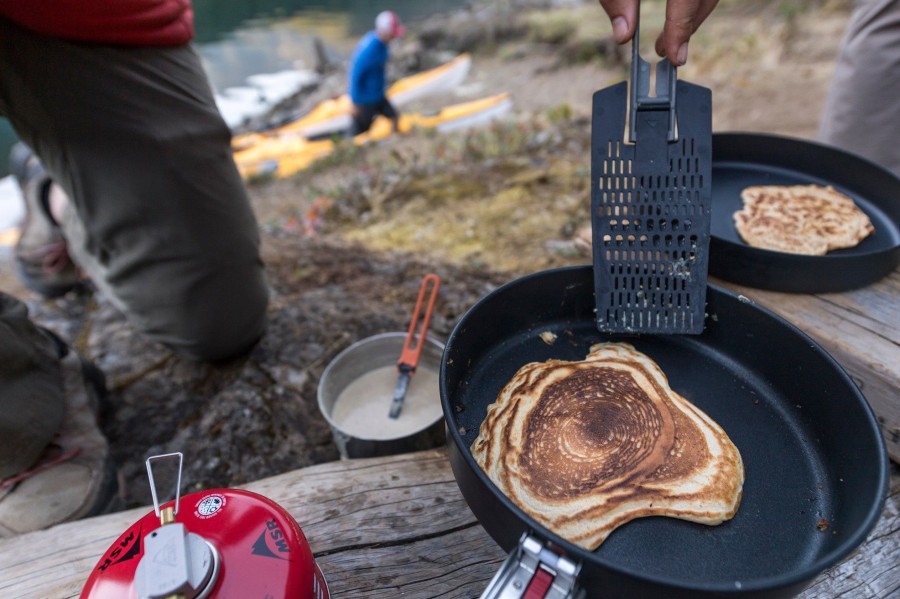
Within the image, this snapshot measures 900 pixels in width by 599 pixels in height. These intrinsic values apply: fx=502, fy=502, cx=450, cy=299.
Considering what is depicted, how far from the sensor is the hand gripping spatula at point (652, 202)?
1394mm

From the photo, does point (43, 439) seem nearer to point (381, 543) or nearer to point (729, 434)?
point (381, 543)

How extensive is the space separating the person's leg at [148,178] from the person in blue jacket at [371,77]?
9.26m

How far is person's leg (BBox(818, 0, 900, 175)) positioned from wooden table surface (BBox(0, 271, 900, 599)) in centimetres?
135

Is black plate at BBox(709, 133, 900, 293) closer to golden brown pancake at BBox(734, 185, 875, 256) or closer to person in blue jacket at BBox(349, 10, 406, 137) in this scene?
golden brown pancake at BBox(734, 185, 875, 256)

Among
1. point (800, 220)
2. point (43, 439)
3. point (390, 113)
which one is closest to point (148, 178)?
point (43, 439)

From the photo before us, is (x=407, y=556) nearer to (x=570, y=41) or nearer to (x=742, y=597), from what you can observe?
(x=742, y=597)

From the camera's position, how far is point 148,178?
1.98 metres

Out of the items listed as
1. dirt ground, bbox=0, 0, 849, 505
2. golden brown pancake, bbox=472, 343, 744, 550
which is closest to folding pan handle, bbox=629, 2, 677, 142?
golden brown pancake, bbox=472, 343, 744, 550

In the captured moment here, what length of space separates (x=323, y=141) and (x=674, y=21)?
10324 millimetres

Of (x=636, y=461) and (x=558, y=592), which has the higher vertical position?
(x=558, y=592)

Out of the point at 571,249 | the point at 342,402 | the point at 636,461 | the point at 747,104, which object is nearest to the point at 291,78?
the point at 747,104

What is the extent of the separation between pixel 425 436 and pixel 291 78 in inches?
716

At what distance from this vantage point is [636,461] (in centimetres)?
125

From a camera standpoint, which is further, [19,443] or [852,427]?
[19,443]
